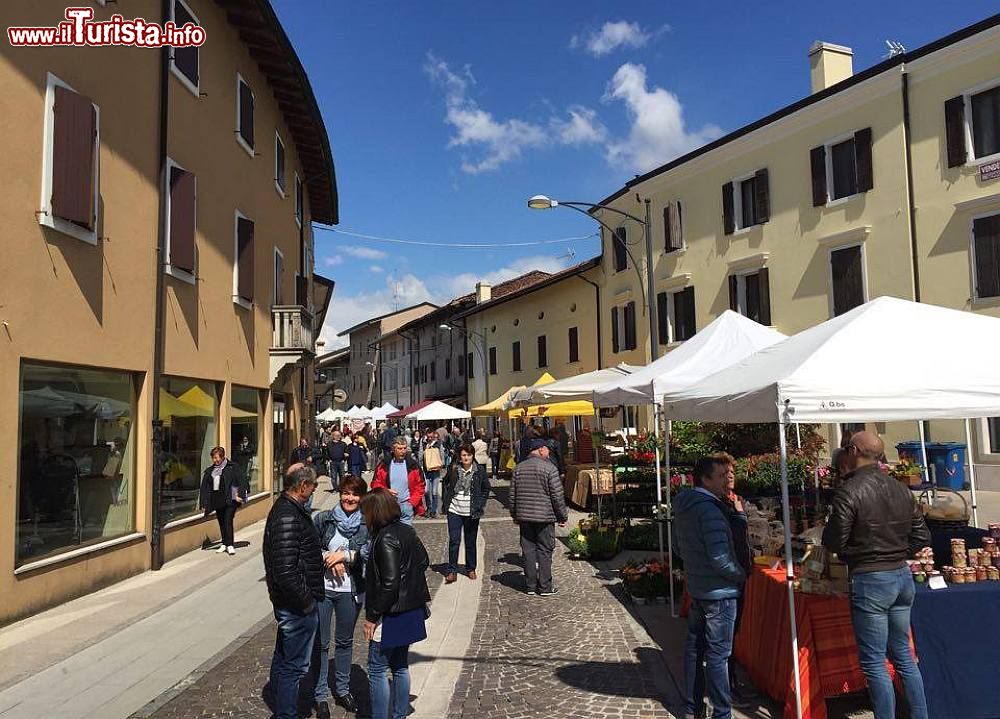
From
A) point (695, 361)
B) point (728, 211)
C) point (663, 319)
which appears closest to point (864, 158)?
point (728, 211)

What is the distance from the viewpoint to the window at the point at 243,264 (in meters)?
13.6

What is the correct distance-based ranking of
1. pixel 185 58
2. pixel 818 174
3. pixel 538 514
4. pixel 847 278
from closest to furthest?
pixel 538 514, pixel 185 58, pixel 847 278, pixel 818 174

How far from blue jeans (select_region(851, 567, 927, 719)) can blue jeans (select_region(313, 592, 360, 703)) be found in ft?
10.6

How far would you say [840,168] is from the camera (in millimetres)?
19016

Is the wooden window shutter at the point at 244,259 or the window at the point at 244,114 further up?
the window at the point at 244,114

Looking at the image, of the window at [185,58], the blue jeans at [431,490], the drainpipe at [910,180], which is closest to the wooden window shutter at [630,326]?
the drainpipe at [910,180]

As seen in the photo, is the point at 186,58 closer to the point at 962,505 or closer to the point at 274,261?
the point at 274,261

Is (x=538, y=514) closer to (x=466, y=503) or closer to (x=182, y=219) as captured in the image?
(x=466, y=503)

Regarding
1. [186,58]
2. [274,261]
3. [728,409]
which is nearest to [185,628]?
[728,409]

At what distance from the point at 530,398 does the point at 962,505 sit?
10.2 m

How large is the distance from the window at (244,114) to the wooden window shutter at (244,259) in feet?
5.19

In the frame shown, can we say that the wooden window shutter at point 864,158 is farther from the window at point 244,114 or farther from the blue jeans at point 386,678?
the blue jeans at point 386,678

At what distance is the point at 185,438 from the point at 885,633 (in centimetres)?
1041

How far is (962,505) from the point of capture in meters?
5.54
